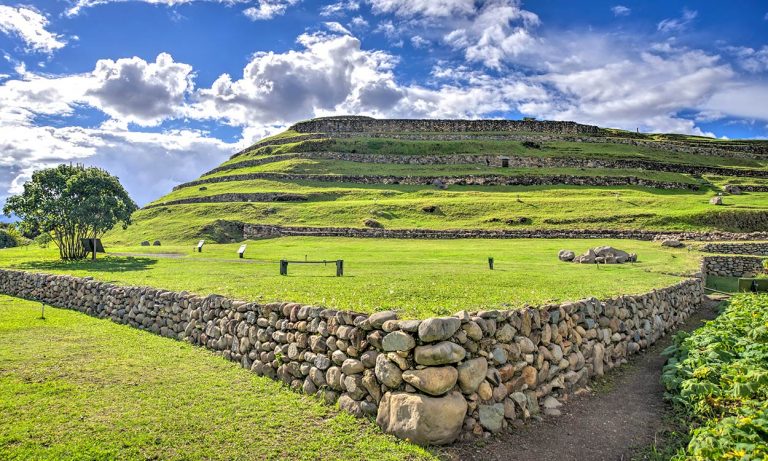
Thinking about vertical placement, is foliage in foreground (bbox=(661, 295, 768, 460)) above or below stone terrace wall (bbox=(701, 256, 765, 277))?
below

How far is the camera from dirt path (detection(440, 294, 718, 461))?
24.6ft

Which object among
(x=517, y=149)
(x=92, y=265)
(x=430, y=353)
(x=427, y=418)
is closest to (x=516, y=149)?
(x=517, y=149)

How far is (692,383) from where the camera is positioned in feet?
29.0

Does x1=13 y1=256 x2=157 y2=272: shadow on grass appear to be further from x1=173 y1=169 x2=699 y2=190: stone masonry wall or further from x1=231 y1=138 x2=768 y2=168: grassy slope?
x1=231 y1=138 x2=768 y2=168: grassy slope

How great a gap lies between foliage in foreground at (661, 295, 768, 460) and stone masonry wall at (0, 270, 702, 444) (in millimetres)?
1655

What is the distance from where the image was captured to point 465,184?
69.6 metres

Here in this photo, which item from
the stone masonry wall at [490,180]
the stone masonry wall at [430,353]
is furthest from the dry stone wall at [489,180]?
the stone masonry wall at [430,353]

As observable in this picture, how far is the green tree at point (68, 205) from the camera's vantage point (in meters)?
29.6

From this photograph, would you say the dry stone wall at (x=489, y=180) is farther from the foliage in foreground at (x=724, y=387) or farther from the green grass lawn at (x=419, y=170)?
the foliage in foreground at (x=724, y=387)

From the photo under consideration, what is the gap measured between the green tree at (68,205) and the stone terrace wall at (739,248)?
42588mm

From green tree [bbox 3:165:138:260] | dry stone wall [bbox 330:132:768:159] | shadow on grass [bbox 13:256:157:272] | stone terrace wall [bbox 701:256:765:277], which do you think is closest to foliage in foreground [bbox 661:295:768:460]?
stone terrace wall [bbox 701:256:765:277]

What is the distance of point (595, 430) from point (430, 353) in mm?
3668

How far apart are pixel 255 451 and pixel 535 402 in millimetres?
5090

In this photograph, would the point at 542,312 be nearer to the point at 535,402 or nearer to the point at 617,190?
the point at 535,402
